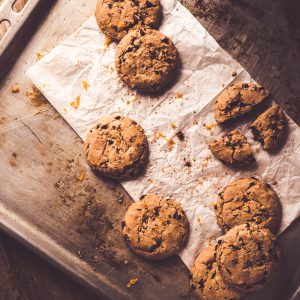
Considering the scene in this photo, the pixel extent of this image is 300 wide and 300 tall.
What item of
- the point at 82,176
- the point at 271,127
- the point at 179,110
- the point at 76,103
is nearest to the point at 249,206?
the point at 271,127

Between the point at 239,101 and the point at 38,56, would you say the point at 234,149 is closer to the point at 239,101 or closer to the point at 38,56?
the point at 239,101

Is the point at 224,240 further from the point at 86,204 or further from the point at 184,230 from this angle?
the point at 86,204

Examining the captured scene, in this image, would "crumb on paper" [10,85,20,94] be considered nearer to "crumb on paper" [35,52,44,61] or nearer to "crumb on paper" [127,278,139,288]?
"crumb on paper" [35,52,44,61]

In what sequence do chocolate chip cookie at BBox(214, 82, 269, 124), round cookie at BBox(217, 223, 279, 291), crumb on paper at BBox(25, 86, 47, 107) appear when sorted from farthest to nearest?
crumb on paper at BBox(25, 86, 47, 107)
chocolate chip cookie at BBox(214, 82, 269, 124)
round cookie at BBox(217, 223, 279, 291)

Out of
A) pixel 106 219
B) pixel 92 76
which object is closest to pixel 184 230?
pixel 106 219

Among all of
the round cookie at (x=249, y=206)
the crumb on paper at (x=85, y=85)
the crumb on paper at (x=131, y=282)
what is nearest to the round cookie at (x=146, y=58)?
the crumb on paper at (x=85, y=85)

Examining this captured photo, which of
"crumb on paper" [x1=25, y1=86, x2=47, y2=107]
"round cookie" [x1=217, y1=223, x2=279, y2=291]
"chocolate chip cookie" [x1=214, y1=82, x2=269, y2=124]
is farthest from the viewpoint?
"crumb on paper" [x1=25, y1=86, x2=47, y2=107]

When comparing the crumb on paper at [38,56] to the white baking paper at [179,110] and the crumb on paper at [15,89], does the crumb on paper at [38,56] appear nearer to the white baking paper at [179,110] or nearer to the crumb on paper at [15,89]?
the white baking paper at [179,110]

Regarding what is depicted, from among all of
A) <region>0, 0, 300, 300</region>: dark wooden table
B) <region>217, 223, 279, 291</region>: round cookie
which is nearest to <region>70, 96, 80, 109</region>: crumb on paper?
<region>0, 0, 300, 300</region>: dark wooden table
